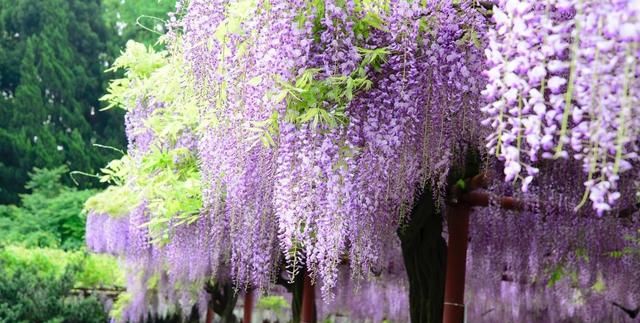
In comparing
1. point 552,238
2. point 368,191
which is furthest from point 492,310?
point 368,191

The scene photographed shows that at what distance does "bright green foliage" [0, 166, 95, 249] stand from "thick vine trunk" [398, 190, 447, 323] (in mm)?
13001

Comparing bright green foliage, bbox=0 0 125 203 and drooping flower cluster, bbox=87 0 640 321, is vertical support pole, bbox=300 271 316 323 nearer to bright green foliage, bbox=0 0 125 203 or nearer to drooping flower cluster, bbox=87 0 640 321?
drooping flower cluster, bbox=87 0 640 321

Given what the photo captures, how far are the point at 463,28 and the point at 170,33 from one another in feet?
6.56

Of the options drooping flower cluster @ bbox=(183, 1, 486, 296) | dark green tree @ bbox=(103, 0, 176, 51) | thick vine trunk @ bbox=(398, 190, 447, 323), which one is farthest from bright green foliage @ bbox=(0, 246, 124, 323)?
drooping flower cluster @ bbox=(183, 1, 486, 296)

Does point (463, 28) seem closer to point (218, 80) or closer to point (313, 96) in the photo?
point (313, 96)

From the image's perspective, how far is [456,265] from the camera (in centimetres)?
567

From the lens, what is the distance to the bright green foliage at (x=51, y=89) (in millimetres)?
19802

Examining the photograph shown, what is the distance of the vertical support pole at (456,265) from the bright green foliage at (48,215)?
44.4 feet

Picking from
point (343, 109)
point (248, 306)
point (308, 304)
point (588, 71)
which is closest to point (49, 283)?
point (248, 306)

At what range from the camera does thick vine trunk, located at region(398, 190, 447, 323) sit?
6.18m

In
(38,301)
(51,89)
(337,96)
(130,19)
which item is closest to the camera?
(337,96)

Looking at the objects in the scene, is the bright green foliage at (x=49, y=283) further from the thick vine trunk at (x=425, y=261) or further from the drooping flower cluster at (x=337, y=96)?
the drooping flower cluster at (x=337, y=96)

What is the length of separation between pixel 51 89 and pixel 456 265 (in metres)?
17.0

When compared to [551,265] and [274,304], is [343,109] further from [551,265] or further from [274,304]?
[274,304]
